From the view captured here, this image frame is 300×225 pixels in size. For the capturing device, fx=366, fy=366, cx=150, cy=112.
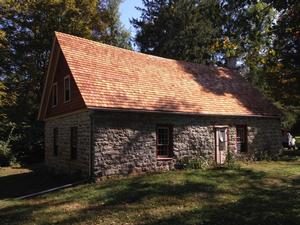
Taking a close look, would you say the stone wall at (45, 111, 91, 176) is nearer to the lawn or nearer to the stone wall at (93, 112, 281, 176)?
the stone wall at (93, 112, 281, 176)

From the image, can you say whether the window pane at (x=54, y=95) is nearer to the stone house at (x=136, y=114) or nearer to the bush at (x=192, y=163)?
the stone house at (x=136, y=114)

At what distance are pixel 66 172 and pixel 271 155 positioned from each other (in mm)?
12576

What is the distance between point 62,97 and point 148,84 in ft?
15.0

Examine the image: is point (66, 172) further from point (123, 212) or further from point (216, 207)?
point (216, 207)

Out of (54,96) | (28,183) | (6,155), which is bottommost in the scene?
(28,183)

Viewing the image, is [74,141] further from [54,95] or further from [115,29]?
[115,29]

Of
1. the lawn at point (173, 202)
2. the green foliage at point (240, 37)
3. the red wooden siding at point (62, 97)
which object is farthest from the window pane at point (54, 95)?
the green foliage at point (240, 37)

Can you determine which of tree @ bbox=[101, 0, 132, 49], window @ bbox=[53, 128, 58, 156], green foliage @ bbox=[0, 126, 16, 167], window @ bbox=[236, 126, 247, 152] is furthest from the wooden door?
tree @ bbox=[101, 0, 132, 49]

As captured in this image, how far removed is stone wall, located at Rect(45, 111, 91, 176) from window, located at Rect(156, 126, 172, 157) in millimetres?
3617

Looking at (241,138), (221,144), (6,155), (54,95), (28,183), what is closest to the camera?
(28,183)

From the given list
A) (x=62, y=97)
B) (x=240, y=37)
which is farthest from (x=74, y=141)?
(x=240, y=37)

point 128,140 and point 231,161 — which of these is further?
point 231,161

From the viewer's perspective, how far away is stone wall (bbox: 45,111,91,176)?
15.8 metres

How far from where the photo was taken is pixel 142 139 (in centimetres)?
1672
